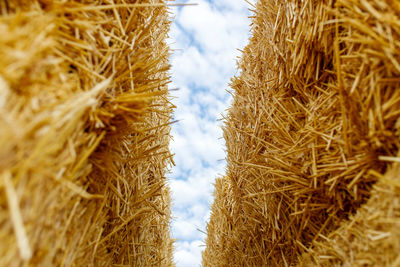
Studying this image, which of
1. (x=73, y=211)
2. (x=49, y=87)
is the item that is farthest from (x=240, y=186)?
(x=49, y=87)

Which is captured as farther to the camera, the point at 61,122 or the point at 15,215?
the point at 61,122

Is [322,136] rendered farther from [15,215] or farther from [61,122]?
[15,215]

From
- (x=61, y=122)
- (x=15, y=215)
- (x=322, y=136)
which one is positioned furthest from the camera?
(x=322, y=136)

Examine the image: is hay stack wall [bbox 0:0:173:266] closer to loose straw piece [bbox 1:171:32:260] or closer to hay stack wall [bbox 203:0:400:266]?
loose straw piece [bbox 1:171:32:260]

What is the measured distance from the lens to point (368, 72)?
42.4 inches

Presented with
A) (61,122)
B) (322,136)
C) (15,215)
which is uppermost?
(322,136)

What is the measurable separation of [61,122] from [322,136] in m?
1.00

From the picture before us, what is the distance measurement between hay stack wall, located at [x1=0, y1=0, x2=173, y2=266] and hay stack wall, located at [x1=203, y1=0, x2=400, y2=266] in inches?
29.4

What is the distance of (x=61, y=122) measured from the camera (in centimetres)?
77

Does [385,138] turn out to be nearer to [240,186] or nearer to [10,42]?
[10,42]

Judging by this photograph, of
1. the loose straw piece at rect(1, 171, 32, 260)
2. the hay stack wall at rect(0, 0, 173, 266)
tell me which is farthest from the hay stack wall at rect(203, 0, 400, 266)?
the loose straw piece at rect(1, 171, 32, 260)

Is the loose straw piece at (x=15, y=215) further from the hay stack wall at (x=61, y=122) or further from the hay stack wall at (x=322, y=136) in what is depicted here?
the hay stack wall at (x=322, y=136)

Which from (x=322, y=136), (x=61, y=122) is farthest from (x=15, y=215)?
(x=322, y=136)

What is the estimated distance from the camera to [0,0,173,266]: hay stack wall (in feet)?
2.17
